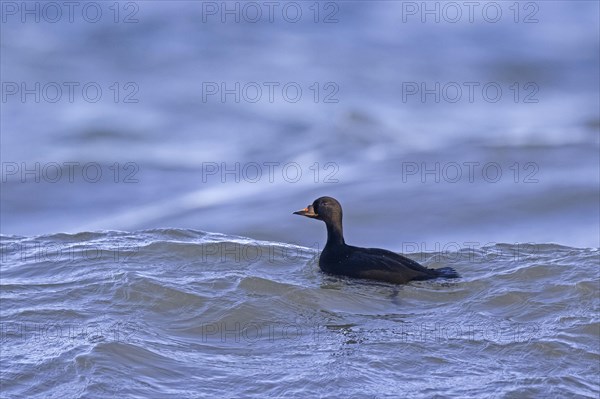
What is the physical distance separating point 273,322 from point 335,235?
7.51 ft

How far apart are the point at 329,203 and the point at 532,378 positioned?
391cm

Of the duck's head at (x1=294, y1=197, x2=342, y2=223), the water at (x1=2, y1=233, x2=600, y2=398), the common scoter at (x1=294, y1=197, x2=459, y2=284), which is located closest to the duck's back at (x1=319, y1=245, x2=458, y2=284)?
the common scoter at (x1=294, y1=197, x2=459, y2=284)

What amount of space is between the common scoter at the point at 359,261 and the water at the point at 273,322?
12 cm

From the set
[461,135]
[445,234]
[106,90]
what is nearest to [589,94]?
[461,135]

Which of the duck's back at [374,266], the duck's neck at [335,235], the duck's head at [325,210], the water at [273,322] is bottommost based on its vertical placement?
the water at [273,322]

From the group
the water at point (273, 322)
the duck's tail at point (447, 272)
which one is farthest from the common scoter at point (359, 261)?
the water at point (273, 322)

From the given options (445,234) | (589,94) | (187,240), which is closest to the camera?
(187,240)

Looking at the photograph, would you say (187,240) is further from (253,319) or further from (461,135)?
(461,135)

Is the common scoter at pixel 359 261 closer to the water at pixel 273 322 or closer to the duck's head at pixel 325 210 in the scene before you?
the duck's head at pixel 325 210

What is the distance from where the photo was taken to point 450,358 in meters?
7.62

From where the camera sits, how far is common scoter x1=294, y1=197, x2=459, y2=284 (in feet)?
32.1

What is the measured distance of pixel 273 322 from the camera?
8.60 m

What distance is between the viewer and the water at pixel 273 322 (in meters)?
7.30

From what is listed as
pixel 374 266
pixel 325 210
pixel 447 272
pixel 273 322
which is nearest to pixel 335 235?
pixel 325 210
